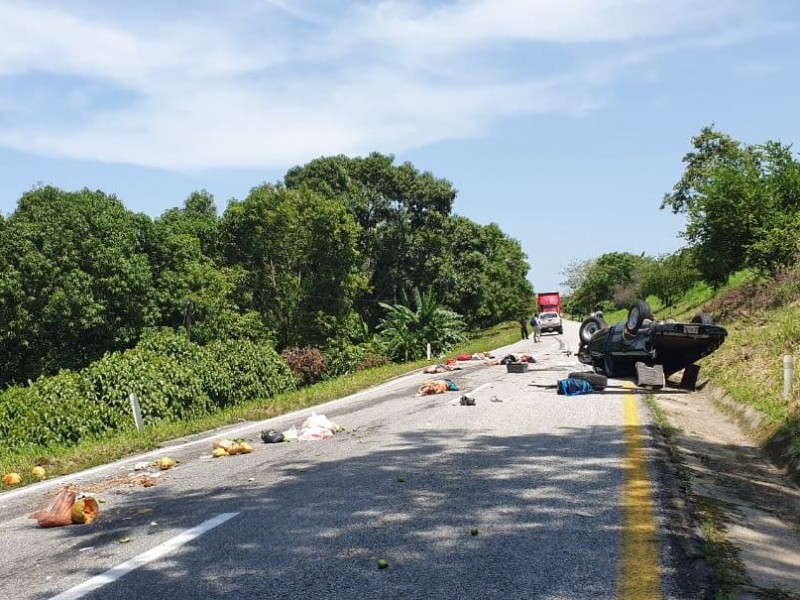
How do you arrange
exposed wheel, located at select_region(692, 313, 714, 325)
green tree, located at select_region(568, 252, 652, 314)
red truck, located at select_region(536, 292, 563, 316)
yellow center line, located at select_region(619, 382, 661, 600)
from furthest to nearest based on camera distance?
green tree, located at select_region(568, 252, 652, 314), red truck, located at select_region(536, 292, 563, 316), exposed wheel, located at select_region(692, 313, 714, 325), yellow center line, located at select_region(619, 382, 661, 600)

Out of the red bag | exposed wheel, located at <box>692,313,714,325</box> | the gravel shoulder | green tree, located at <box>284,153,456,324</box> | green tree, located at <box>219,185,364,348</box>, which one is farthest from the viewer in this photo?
green tree, located at <box>284,153,456,324</box>

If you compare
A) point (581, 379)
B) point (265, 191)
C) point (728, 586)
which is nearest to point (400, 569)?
point (728, 586)

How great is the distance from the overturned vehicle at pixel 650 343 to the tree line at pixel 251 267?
21107 mm

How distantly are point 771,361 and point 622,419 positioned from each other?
493cm

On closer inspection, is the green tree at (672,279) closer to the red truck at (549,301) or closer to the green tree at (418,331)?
the red truck at (549,301)

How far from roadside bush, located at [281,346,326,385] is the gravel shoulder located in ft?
85.8

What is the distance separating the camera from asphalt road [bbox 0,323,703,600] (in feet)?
13.0

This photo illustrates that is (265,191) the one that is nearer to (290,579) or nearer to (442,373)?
(442,373)

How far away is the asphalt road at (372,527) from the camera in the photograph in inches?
156

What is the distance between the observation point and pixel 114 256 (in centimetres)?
3231

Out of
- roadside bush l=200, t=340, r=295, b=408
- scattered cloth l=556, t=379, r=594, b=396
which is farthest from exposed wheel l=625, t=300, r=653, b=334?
roadside bush l=200, t=340, r=295, b=408

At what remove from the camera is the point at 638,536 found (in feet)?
15.1

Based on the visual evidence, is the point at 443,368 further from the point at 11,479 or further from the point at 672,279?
the point at 672,279

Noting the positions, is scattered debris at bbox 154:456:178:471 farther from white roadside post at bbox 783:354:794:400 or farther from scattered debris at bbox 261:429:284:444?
white roadside post at bbox 783:354:794:400
